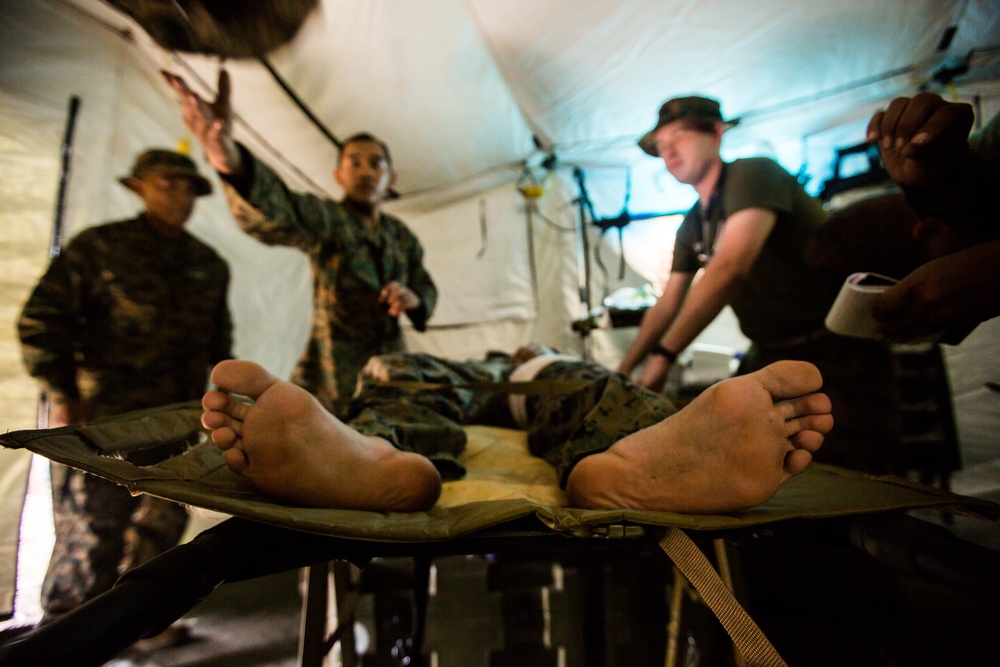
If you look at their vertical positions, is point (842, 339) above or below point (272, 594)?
above

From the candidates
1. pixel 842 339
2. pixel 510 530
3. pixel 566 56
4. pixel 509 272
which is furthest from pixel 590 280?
pixel 510 530

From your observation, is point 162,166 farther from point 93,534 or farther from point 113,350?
point 93,534

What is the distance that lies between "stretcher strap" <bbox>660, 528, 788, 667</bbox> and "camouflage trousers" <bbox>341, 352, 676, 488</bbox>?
0.16 metres

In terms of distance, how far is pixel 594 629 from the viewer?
722mm

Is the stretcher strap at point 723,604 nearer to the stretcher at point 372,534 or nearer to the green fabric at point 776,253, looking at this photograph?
the stretcher at point 372,534

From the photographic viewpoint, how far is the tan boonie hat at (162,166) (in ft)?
3.95

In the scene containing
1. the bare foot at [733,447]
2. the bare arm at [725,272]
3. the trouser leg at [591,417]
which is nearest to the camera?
the bare foot at [733,447]

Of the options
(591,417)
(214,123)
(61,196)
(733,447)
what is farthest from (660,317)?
(61,196)

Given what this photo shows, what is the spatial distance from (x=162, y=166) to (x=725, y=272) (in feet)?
4.77

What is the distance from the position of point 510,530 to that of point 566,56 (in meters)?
1.31

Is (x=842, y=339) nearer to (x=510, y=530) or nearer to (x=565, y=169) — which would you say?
(x=510, y=530)

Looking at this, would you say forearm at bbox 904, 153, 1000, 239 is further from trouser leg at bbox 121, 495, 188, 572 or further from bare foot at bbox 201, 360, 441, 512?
trouser leg at bbox 121, 495, 188, 572

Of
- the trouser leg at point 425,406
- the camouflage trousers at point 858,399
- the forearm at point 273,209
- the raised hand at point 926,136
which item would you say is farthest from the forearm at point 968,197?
the forearm at point 273,209

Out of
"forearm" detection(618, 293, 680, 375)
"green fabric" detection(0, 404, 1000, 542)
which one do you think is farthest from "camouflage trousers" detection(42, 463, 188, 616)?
"forearm" detection(618, 293, 680, 375)
